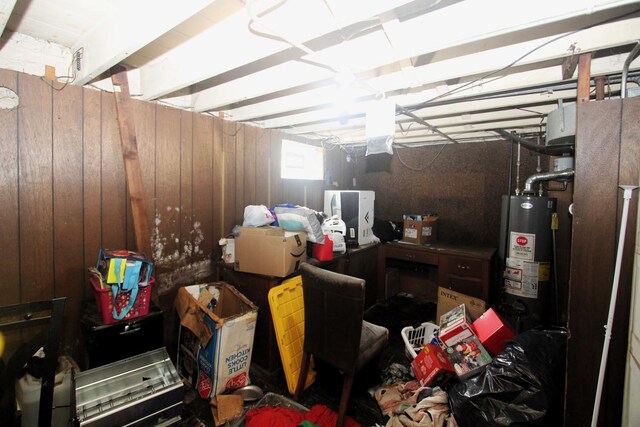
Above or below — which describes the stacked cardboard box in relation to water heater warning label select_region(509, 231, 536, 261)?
below

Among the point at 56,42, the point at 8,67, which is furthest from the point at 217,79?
the point at 8,67

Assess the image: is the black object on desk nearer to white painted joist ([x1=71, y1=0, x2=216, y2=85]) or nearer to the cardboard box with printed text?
white painted joist ([x1=71, y1=0, x2=216, y2=85])

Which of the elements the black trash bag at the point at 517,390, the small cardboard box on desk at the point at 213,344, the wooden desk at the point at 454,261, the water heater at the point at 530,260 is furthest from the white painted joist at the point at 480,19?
the wooden desk at the point at 454,261

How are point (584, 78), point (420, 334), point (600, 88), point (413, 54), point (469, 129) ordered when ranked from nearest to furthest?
1. point (413, 54)
2. point (584, 78)
3. point (600, 88)
4. point (420, 334)
5. point (469, 129)

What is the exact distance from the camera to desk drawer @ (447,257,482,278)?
10.1ft

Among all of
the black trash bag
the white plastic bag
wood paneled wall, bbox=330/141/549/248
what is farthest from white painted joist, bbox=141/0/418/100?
wood paneled wall, bbox=330/141/549/248

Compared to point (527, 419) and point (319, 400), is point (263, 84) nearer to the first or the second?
point (319, 400)

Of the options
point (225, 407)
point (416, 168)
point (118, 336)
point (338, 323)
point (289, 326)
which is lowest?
point (225, 407)

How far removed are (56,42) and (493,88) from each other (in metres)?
2.66

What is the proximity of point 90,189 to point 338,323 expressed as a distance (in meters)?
1.83

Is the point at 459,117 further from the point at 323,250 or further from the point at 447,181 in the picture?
the point at 323,250

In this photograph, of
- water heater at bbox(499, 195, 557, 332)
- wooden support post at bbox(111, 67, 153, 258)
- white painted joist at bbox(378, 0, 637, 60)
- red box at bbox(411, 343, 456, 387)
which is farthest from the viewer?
water heater at bbox(499, 195, 557, 332)

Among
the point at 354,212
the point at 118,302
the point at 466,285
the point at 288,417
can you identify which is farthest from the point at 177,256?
the point at 466,285

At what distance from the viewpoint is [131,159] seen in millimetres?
2008
